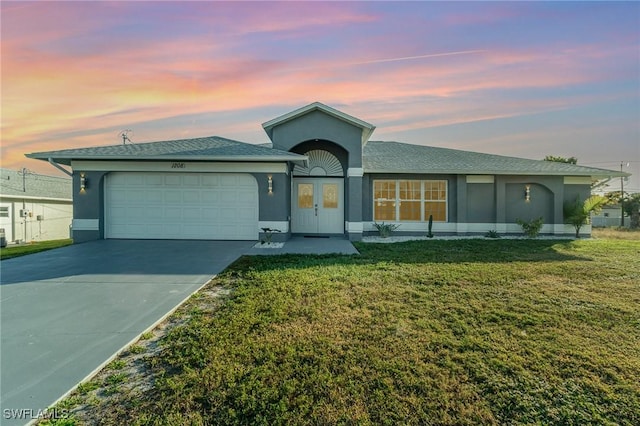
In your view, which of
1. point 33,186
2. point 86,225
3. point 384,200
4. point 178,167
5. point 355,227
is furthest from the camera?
point 33,186

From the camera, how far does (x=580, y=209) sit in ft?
45.8

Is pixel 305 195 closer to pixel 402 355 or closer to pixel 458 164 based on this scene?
pixel 458 164

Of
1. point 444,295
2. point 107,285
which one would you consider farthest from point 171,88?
point 444,295

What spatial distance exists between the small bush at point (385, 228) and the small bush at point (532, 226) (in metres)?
5.43

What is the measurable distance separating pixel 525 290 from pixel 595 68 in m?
11.1

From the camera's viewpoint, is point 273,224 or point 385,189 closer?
point 273,224

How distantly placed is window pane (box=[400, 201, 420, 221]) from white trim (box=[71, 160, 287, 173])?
597 centimetres

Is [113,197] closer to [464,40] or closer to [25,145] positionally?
[25,145]

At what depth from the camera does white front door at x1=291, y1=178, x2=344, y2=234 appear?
45.8 feet

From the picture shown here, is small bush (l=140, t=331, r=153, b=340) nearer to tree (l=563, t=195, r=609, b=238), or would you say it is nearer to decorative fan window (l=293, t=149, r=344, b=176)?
decorative fan window (l=293, t=149, r=344, b=176)

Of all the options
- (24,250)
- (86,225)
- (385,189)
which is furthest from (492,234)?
(24,250)

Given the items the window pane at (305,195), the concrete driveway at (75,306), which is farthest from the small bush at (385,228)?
the concrete driveway at (75,306)

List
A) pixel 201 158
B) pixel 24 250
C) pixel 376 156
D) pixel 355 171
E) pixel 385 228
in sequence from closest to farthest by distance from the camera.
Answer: pixel 24 250
pixel 201 158
pixel 355 171
pixel 385 228
pixel 376 156

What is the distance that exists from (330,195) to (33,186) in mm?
26019
